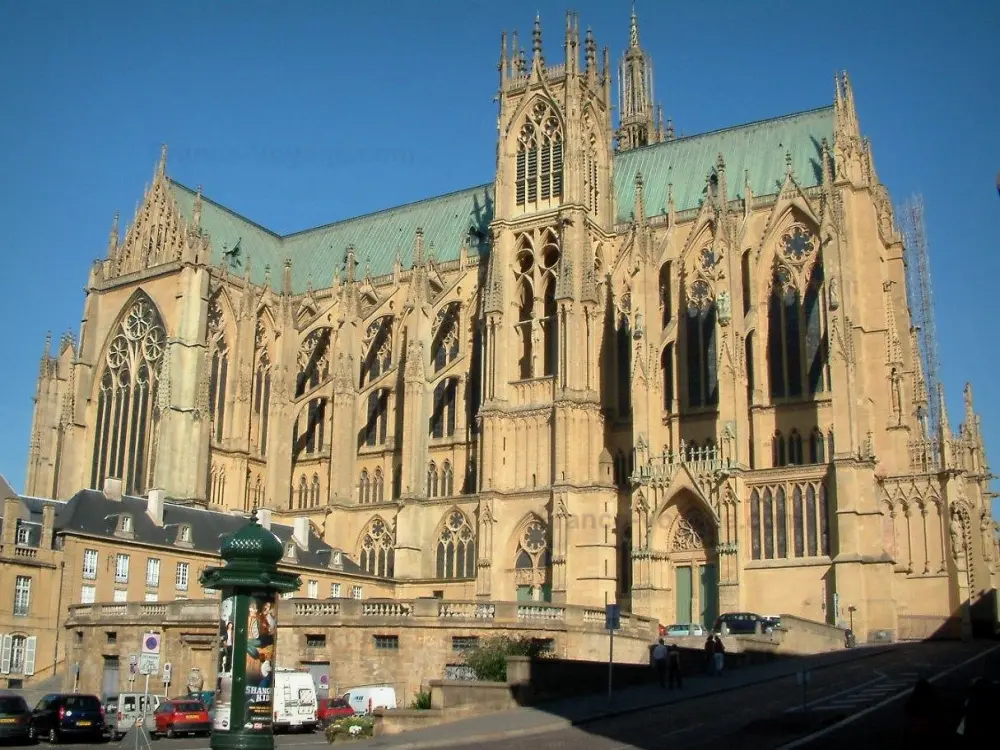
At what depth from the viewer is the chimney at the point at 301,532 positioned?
190ft

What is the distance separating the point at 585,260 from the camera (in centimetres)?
5488

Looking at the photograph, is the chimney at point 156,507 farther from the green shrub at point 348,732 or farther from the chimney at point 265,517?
the green shrub at point 348,732

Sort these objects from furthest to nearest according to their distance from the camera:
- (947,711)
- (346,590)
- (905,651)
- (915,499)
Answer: (346,590) → (915,499) → (905,651) → (947,711)

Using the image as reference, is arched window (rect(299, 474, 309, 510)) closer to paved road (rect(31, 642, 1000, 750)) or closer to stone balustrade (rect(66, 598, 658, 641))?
stone balustrade (rect(66, 598, 658, 641))

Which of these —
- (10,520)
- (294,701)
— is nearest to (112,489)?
(10,520)

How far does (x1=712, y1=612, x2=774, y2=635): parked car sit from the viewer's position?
1636 inches

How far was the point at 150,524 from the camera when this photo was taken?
53344mm

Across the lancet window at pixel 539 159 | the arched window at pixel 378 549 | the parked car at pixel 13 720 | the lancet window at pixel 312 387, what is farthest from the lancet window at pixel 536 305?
the parked car at pixel 13 720

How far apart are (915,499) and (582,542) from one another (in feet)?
43.3

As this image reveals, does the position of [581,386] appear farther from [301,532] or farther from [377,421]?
[301,532]

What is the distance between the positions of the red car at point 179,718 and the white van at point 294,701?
196 cm

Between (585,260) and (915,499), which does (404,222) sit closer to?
(585,260)

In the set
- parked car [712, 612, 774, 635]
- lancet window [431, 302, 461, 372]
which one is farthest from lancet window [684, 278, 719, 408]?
lancet window [431, 302, 461, 372]

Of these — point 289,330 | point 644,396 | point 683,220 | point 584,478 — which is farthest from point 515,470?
point 289,330
